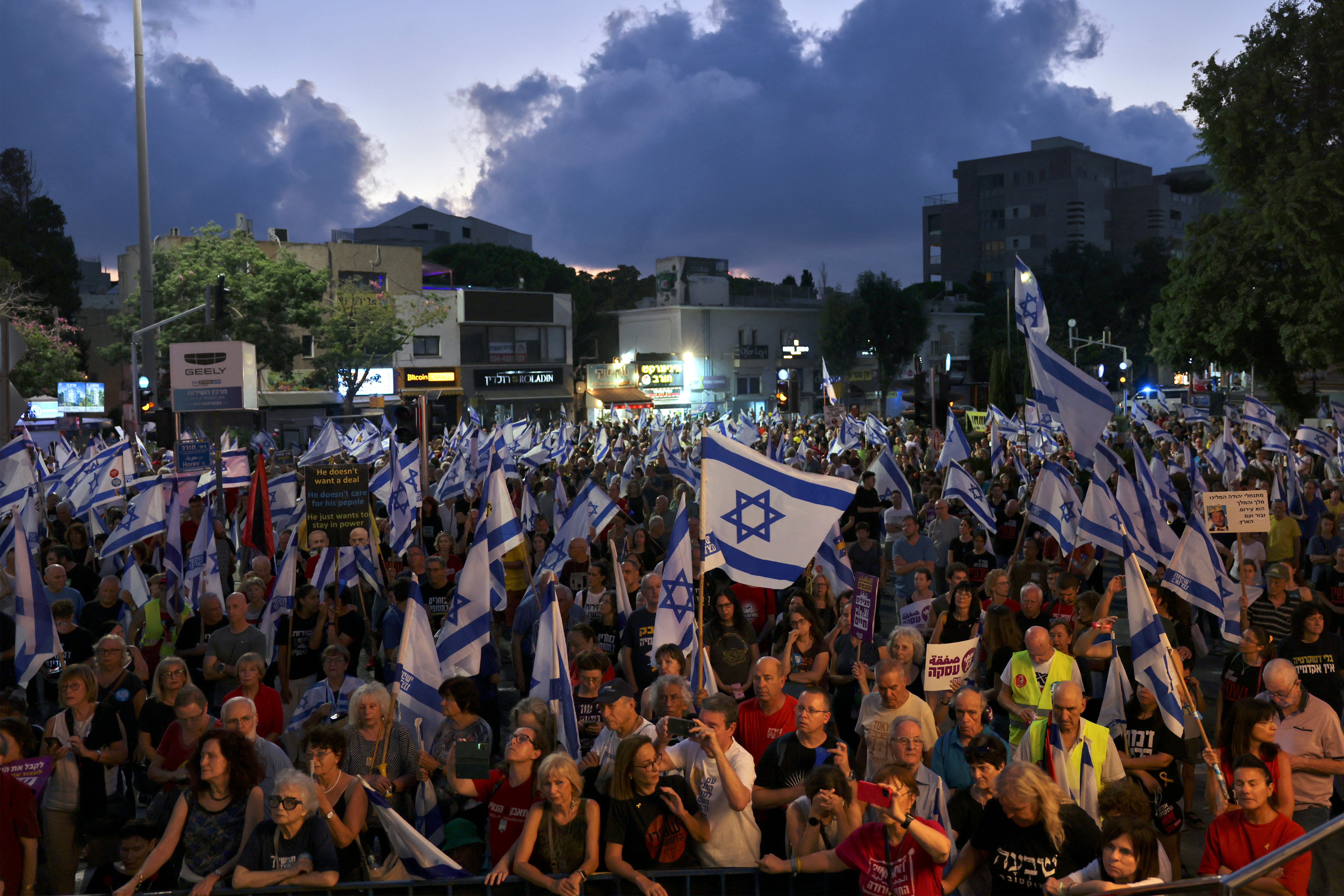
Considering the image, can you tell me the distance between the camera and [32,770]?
5.86m

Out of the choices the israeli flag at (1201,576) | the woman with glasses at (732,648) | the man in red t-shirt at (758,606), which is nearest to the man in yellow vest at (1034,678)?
the woman with glasses at (732,648)

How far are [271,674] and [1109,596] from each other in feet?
19.9

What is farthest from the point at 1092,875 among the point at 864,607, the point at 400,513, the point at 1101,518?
the point at 400,513

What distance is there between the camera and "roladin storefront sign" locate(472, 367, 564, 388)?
202ft

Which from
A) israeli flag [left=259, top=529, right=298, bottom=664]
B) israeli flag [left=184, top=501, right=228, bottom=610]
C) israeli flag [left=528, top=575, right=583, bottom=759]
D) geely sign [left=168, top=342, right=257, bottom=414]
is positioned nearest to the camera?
israeli flag [left=528, top=575, right=583, bottom=759]

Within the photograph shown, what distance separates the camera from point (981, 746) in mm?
5195

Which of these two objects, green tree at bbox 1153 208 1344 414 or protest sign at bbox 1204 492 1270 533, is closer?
protest sign at bbox 1204 492 1270 533

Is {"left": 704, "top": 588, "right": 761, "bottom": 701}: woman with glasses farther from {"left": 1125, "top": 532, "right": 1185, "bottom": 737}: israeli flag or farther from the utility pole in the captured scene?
the utility pole

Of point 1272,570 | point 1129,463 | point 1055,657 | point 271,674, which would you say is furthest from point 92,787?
point 1129,463

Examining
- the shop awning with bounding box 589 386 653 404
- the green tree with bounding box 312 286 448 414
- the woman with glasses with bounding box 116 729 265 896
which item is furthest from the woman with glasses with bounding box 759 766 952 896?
the shop awning with bounding box 589 386 653 404

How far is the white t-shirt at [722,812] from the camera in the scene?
5242mm

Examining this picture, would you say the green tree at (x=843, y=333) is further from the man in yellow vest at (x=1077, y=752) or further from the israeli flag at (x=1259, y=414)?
the man in yellow vest at (x=1077, y=752)

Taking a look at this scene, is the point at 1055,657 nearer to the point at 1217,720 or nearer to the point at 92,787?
the point at 1217,720

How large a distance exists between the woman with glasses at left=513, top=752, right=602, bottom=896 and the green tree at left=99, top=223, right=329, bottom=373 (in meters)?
41.3
